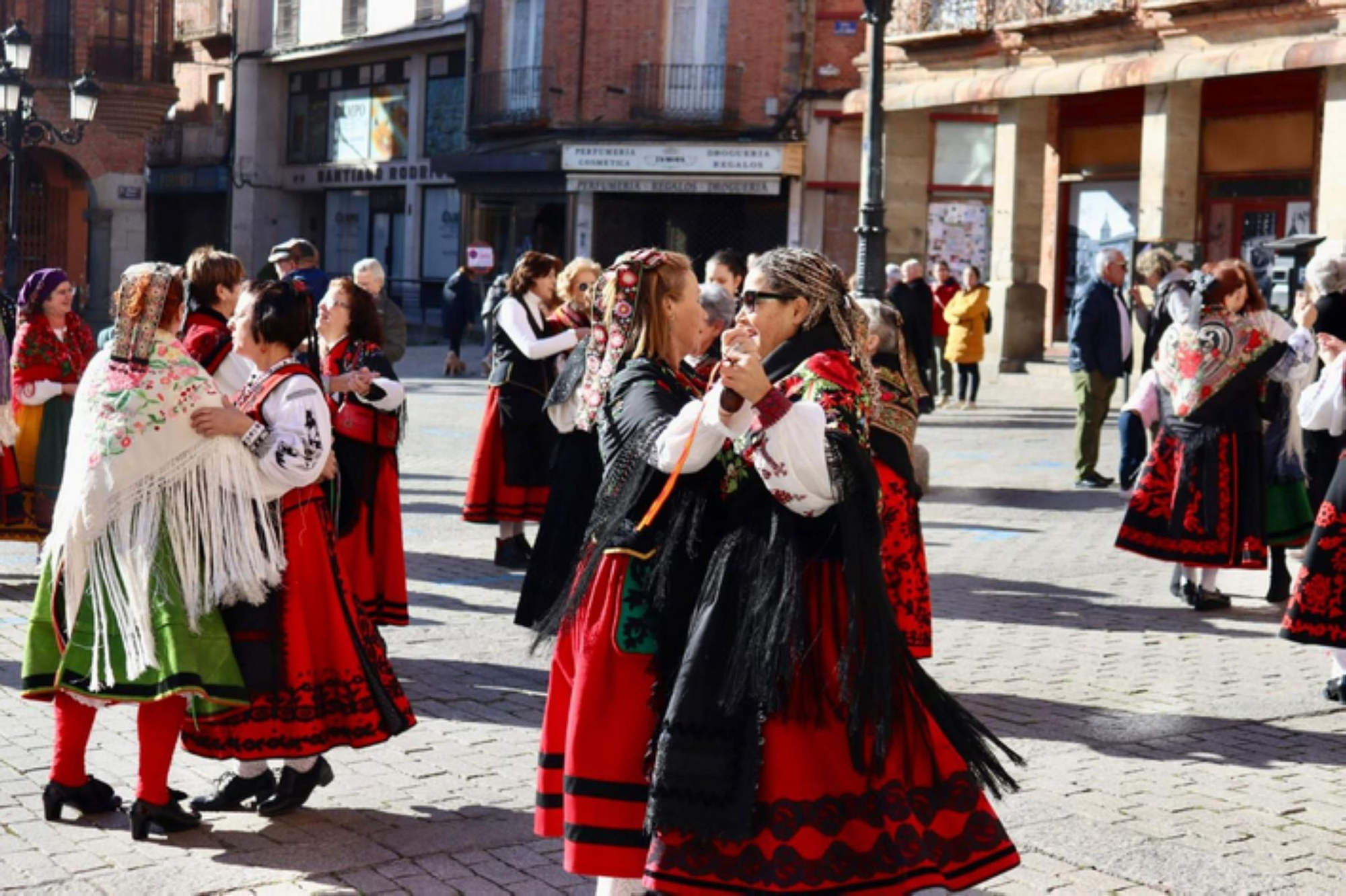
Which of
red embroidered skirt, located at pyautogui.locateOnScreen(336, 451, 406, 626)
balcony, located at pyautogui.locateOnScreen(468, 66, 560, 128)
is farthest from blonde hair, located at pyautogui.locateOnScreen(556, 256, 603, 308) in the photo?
balcony, located at pyautogui.locateOnScreen(468, 66, 560, 128)

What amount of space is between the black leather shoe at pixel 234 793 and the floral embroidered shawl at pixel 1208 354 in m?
5.69

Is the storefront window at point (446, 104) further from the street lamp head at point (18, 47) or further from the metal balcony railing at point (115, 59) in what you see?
the street lamp head at point (18, 47)

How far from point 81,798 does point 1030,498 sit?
9.86 meters

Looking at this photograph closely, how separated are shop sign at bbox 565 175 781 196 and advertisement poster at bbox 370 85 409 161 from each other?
855cm

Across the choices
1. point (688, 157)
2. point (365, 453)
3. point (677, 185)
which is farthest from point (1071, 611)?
point (677, 185)

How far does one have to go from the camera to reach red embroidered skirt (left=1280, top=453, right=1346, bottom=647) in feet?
24.1

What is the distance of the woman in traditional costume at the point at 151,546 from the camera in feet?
16.8

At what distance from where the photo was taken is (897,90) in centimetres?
2691

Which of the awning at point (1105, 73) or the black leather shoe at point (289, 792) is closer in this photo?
the black leather shoe at point (289, 792)

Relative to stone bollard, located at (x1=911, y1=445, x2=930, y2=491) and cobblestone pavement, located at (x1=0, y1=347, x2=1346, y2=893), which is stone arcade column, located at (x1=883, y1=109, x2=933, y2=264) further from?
cobblestone pavement, located at (x1=0, y1=347, x2=1346, y2=893)

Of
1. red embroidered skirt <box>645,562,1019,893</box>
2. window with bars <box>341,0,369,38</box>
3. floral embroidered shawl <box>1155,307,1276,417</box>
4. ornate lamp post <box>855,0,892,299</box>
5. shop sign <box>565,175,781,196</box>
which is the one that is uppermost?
window with bars <box>341,0,369,38</box>

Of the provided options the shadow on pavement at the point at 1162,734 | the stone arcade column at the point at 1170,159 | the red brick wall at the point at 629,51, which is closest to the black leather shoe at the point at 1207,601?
the shadow on pavement at the point at 1162,734

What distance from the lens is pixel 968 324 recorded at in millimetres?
21000

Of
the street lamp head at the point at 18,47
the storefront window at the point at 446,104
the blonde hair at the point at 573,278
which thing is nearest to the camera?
the blonde hair at the point at 573,278
